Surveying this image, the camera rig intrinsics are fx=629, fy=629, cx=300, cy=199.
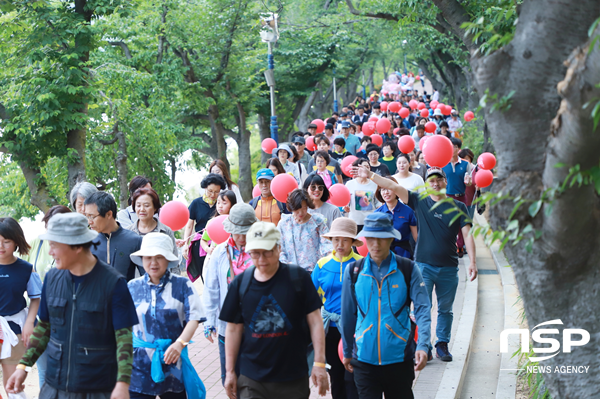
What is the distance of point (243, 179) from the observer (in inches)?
1105

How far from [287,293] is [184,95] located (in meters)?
20.3

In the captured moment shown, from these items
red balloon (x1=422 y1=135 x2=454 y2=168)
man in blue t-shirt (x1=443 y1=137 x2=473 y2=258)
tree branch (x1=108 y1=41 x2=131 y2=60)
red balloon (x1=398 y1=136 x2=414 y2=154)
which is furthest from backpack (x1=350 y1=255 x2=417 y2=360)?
tree branch (x1=108 y1=41 x2=131 y2=60)

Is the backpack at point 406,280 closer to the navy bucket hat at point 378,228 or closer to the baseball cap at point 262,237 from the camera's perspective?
the navy bucket hat at point 378,228

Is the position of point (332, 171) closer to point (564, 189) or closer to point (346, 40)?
point (564, 189)

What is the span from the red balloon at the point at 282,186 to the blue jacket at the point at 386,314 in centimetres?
304

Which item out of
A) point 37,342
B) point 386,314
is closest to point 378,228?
point 386,314

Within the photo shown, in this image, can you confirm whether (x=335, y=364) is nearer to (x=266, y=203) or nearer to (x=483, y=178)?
(x=266, y=203)

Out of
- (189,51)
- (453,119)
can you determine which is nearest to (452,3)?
(453,119)

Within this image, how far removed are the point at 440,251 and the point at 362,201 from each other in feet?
7.26

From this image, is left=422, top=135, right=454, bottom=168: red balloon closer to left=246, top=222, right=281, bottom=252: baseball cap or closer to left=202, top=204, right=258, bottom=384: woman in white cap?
left=202, top=204, right=258, bottom=384: woman in white cap

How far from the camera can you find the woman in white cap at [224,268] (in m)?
5.21

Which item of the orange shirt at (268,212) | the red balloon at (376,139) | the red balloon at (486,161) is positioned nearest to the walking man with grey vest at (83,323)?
the orange shirt at (268,212)

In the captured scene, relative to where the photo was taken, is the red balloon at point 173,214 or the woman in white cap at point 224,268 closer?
the woman in white cap at point 224,268

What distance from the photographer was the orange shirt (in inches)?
309
